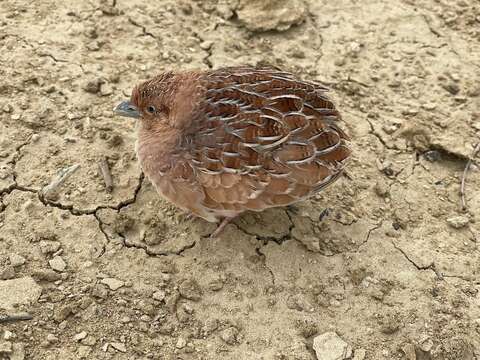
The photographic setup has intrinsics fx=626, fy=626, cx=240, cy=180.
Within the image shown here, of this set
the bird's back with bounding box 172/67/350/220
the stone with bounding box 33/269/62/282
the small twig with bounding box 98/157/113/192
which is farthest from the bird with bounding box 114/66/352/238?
the stone with bounding box 33/269/62/282

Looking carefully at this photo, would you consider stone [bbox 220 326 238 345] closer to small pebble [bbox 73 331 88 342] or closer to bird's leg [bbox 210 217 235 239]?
bird's leg [bbox 210 217 235 239]

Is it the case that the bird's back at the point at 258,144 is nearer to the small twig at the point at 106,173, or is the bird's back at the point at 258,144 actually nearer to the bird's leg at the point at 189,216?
the bird's leg at the point at 189,216

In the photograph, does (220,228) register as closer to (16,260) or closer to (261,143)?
(261,143)

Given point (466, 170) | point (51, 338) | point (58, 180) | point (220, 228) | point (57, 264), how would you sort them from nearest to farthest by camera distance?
point (51, 338) → point (57, 264) → point (220, 228) → point (58, 180) → point (466, 170)

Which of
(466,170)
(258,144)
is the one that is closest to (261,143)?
(258,144)

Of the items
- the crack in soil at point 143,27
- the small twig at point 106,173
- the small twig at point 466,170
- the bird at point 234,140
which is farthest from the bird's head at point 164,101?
the small twig at point 466,170

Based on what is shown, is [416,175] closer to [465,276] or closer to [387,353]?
[465,276]
